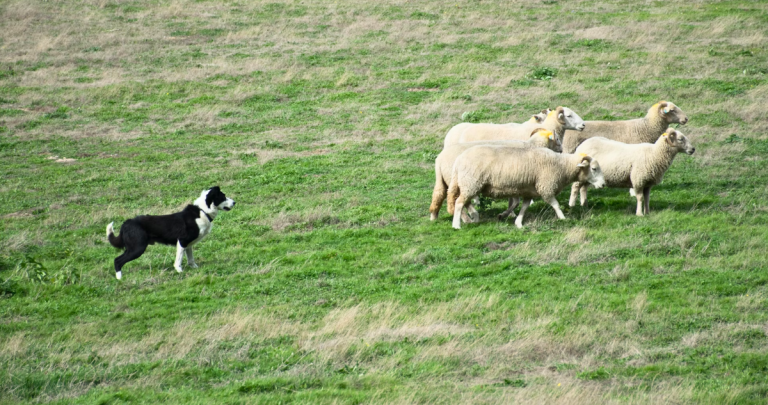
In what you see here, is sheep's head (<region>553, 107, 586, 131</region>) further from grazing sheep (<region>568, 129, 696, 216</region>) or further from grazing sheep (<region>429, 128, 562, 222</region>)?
grazing sheep (<region>429, 128, 562, 222</region>)

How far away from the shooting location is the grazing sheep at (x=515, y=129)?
56.7ft

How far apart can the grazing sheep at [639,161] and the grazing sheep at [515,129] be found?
176cm

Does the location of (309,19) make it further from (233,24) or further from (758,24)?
(758,24)

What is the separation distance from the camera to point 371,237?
47.9 ft

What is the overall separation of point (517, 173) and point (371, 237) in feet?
10.1

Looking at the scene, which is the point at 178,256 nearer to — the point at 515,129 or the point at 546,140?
the point at 546,140

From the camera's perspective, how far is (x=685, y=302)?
410 inches

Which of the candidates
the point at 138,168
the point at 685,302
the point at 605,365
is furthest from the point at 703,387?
the point at 138,168

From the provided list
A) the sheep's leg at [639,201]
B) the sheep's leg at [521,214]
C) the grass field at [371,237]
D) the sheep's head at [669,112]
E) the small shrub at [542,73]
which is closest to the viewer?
the grass field at [371,237]

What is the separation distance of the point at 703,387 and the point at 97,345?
24.2ft

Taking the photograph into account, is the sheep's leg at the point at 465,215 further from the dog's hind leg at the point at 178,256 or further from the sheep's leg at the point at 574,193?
the dog's hind leg at the point at 178,256

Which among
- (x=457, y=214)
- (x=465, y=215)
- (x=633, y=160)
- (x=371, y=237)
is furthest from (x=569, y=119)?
(x=371, y=237)

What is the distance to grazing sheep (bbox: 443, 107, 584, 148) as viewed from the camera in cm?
1728

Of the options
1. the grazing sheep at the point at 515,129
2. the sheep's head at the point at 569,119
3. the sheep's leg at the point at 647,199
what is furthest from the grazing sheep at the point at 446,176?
the sheep's leg at the point at 647,199
